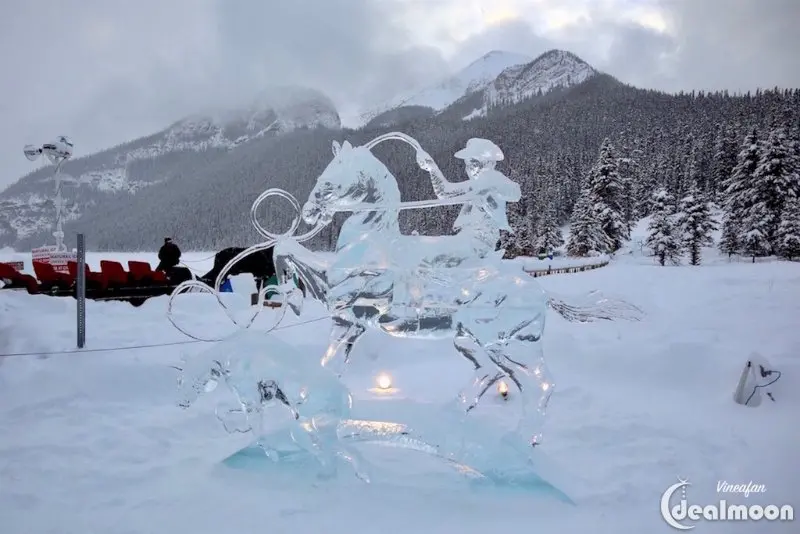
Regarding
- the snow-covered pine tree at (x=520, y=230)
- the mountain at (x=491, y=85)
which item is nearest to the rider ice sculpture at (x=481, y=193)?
the snow-covered pine tree at (x=520, y=230)

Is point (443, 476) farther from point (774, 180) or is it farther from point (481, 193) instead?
point (774, 180)

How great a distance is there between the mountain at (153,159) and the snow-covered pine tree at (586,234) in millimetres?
30879

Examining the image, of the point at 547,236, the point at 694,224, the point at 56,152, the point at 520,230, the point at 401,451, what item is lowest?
the point at 401,451

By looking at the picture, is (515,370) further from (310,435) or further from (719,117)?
(719,117)

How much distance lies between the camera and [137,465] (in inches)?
126

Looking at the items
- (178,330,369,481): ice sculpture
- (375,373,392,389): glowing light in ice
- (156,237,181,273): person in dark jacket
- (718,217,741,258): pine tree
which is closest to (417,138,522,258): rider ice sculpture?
(178,330,369,481): ice sculpture

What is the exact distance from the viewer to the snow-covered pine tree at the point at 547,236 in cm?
2144

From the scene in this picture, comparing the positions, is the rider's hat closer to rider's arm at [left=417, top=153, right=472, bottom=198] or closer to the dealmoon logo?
rider's arm at [left=417, top=153, right=472, bottom=198]

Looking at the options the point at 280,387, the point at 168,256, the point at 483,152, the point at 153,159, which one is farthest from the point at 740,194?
the point at 153,159

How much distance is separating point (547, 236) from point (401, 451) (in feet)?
64.6

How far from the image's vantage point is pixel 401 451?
339 cm

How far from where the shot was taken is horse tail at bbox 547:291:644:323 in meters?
3.30

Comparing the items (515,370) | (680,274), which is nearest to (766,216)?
(680,274)

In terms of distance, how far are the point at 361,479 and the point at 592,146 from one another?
31.1 m
